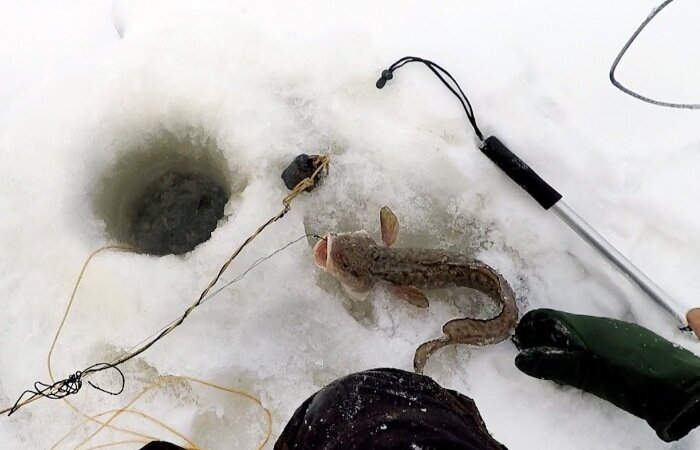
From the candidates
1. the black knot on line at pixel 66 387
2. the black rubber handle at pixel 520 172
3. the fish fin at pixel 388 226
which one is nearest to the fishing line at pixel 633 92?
the black rubber handle at pixel 520 172

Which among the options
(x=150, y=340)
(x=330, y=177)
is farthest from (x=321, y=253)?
(x=150, y=340)

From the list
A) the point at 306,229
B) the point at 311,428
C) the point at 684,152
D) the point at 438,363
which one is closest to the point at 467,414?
the point at 311,428

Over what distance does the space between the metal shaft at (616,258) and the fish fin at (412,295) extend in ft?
2.55

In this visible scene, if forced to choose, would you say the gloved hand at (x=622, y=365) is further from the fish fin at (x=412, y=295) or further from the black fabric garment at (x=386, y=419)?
the black fabric garment at (x=386, y=419)

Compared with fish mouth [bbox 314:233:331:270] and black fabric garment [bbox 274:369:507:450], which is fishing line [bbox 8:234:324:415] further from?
black fabric garment [bbox 274:369:507:450]

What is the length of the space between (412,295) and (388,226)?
359 mm

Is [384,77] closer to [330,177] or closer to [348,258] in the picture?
[330,177]

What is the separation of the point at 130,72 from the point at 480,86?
186cm

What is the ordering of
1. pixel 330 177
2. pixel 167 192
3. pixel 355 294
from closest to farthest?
1. pixel 355 294
2. pixel 330 177
3. pixel 167 192

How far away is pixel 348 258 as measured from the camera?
266 centimetres

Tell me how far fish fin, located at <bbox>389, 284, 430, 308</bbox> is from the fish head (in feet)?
0.44

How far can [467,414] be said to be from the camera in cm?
186

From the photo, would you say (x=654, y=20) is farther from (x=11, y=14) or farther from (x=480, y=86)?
(x=11, y=14)

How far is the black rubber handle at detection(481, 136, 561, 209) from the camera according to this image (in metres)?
2.75
